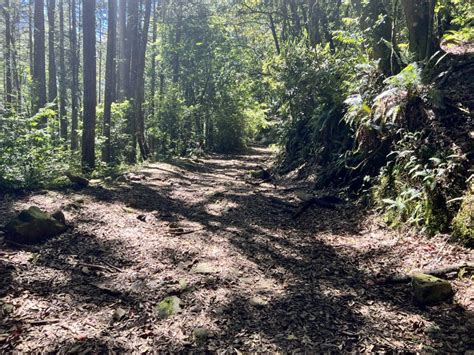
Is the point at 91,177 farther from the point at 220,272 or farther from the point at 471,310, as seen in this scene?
the point at 471,310

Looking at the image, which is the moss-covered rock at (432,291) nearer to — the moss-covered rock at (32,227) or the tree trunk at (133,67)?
the moss-covered rock at (32,227)

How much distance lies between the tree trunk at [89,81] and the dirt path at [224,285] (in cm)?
401

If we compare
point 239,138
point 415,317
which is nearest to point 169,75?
point 239,138

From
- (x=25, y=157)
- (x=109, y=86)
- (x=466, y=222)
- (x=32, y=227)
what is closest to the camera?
(x=466, y=222)

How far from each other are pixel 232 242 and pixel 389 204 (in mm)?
2375

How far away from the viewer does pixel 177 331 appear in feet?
9.27

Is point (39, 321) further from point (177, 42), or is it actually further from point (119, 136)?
point (177, 42)

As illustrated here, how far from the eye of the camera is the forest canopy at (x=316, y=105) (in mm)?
4980

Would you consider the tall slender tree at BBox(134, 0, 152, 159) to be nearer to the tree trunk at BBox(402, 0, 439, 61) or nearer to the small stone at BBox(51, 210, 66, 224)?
the small stone at BBox(51, 210, 66, 224)

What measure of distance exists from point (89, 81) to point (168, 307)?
315 inches

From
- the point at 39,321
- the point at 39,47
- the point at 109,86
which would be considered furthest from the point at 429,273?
the point at 39,47

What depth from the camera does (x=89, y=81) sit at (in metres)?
9.43

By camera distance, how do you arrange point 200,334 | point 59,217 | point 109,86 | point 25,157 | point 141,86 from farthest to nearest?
point 141,86, point 109,86, point 25,157, point 59,217, point 200,334

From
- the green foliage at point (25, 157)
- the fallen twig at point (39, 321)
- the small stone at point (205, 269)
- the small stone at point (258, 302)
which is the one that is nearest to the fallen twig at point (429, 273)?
the small stone at point (258, 302)
